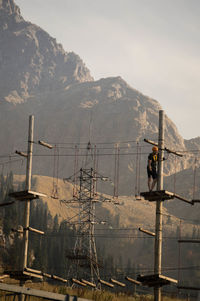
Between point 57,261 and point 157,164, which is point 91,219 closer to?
point 157,164

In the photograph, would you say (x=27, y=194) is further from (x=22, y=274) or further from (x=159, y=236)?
(x=159, y=236)

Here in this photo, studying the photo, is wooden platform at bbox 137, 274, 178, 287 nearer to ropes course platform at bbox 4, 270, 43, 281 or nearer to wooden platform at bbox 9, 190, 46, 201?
ropes course platform at bbox 4, 270, 43, 281

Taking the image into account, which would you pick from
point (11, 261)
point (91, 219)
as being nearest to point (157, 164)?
point (91, 219)

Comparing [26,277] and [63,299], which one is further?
[26,277]

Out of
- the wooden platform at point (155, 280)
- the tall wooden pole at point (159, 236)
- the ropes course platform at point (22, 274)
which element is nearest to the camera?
the wooden platform at point (155, 280)

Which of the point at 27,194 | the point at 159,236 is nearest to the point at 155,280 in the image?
the point at 159,236

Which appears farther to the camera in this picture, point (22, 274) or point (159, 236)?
point (22, 274)

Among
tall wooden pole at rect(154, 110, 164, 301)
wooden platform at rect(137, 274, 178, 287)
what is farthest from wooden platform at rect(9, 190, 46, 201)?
wooden platform at rect(137, 274, 178, 287)

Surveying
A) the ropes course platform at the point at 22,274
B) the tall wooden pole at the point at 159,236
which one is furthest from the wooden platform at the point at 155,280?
the ropes course platform at the point at 22,274

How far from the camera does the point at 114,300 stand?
43.8 meters

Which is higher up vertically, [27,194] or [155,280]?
[27,194]

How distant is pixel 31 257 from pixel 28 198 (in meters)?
107

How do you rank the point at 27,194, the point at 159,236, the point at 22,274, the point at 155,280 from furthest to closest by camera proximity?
the point at 27,194
the point at 22,274
the point at 159,236
the point at 155,280

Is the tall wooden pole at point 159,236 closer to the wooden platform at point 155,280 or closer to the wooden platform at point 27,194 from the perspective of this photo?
the wooden platform at point 155,280
